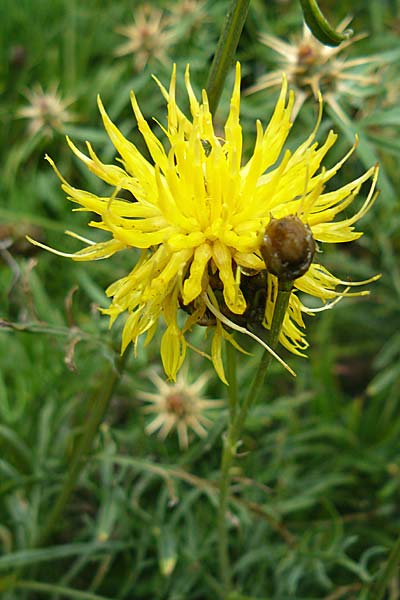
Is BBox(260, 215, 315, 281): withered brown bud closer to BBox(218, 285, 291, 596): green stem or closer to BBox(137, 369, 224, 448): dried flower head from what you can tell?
BBox(218, 285, 291, 596): green stem

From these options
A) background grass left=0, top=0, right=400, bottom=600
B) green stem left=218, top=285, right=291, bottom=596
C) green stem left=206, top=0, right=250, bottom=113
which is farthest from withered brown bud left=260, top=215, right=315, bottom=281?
background grass left=0, top=0, right=400, bottom=600

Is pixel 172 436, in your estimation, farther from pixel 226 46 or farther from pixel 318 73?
pixel 226 46

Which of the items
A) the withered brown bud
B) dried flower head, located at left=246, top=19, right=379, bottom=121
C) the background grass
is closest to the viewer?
the withered brown bud

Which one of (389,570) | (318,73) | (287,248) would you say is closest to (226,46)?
(287,248)

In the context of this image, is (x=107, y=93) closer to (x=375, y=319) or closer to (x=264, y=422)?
(x=375, y=319)

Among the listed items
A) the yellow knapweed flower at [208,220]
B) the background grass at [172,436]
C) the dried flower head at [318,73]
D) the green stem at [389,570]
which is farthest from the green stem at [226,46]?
the green stem at [389,570]
